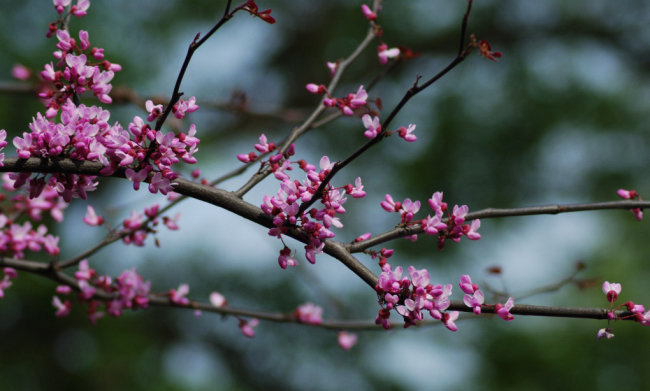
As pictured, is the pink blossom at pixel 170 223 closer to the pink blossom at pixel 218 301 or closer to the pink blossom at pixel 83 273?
the pink blossom at pixel 83 273

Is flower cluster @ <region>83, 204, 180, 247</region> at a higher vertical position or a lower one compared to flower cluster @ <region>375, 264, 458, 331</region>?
higher

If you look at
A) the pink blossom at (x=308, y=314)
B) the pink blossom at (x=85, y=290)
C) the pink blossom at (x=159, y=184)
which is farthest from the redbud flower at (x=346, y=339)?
the pink blossom at (x=159, y=184)

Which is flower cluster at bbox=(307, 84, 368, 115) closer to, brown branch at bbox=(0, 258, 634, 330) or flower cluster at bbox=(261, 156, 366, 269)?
flower cluster at bbox=(261, 156, 366, 269)

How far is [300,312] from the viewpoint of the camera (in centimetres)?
254

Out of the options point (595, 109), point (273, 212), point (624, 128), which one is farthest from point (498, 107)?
Answer: point (273, 212)

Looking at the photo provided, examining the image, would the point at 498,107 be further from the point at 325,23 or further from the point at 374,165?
the point at 325,23

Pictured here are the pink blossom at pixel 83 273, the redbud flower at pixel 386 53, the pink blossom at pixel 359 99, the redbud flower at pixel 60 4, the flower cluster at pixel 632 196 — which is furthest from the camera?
the pink blossom at pixel 83 273

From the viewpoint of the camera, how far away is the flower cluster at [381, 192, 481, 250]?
4.31 ft

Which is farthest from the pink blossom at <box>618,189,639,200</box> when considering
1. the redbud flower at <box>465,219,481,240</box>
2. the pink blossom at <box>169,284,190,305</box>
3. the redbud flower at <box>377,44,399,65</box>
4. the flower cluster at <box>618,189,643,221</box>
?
the pink blossom at <box>169,284,190,305</box>

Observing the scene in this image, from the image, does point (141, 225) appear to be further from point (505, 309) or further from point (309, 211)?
point (505, 309)

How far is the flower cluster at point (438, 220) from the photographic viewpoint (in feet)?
4.31

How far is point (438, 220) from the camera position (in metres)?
1.31

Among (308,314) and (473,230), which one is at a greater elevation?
(308,314)

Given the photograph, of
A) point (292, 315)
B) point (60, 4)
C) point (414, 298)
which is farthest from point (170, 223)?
point (414, 298)
